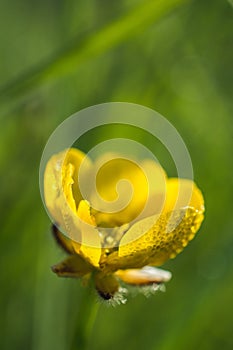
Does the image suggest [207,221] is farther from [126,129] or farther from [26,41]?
[26,41]

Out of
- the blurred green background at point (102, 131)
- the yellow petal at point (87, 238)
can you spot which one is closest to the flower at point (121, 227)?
the yellow petal at point (87, 238)

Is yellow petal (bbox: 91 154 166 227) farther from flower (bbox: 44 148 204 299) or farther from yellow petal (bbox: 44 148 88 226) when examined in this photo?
yellow petal (bbox: 44 148 88 226)

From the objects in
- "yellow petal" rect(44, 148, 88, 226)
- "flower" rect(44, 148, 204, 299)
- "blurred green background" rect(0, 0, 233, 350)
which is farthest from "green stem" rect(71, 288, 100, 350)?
"blurred green background" rect(0, 0, 233, 350)

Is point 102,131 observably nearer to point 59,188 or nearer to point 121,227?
point 121,227

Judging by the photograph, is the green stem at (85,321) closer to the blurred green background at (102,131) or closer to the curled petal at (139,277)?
the curled petal at (139,277)

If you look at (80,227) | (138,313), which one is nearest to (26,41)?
(138,313)

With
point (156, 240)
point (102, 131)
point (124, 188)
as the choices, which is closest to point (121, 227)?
point (124, 188)
